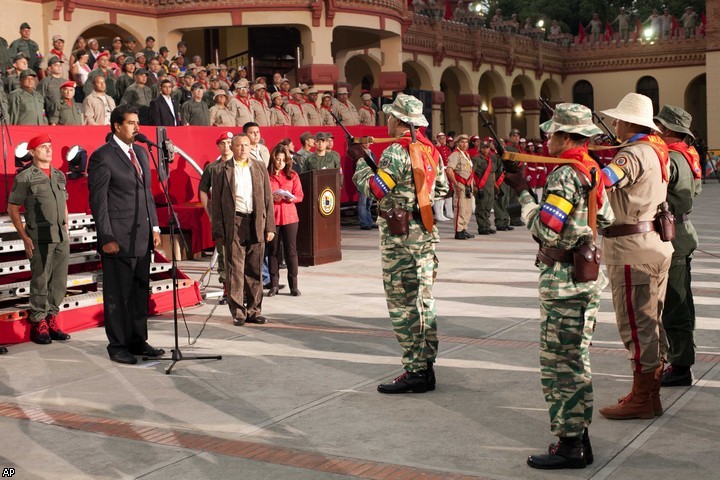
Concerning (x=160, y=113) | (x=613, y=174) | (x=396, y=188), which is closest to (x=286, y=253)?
(x=396, y=188)

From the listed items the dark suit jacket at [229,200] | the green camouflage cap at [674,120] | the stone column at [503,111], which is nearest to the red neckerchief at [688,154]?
the green camouflage cap at [674,120]

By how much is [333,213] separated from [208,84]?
7.52m

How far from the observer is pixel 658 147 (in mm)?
6188

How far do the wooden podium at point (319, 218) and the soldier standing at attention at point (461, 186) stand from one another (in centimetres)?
401

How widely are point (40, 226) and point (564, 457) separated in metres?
5.68

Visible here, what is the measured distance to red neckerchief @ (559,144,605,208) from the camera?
5188 millimetres

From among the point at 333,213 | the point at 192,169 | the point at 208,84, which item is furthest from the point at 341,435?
the point at 208,84

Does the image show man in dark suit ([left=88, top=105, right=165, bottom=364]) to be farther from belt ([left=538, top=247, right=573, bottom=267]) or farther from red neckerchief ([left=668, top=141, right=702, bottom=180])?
red neckerchief ([left=668, top=141, right=702, bottom=180])

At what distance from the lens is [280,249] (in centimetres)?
1152

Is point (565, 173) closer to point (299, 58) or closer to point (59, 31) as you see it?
point (59, 31)

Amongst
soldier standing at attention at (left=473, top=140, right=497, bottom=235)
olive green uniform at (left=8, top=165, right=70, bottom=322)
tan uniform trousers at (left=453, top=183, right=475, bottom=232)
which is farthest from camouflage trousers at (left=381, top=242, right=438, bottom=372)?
soldier standing at attention at (left=473, top=140, right=497, bottom=235)

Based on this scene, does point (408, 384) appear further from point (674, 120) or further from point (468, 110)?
point (468, 110)

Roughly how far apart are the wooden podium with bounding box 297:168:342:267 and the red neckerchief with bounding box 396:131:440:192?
21.5 ft

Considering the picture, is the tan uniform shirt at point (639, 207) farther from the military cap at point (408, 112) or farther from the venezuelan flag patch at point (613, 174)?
the military cap at point (408, 112)
